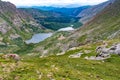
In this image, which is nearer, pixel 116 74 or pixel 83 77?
pixel 83 77

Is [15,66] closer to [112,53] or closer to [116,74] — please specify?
[116,74]

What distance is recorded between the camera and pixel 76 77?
45.6 metres

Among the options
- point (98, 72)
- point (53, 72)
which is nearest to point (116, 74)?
point (98, 72)

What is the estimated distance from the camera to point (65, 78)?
4438cm

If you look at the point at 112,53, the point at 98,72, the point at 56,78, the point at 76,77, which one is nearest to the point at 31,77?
the point at 56,78

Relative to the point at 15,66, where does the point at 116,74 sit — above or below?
below

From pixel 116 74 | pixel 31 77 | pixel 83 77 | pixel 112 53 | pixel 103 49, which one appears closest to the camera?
pixel 31 77

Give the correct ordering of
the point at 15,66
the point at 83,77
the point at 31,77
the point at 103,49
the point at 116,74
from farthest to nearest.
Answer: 1. the point at 103,49
2. the point at 116,74
3. the point at 15,66
4. the point at 83,77
5. the point at 31,77

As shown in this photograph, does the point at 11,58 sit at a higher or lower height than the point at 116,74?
higher

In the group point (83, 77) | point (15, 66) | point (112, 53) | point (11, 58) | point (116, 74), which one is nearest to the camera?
point (83, 77)

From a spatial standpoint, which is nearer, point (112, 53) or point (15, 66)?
point (15, 66)

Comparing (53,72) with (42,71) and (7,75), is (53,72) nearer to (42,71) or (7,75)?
(42,71)

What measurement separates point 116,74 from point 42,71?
15.1 metres

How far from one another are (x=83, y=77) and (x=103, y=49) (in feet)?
147
